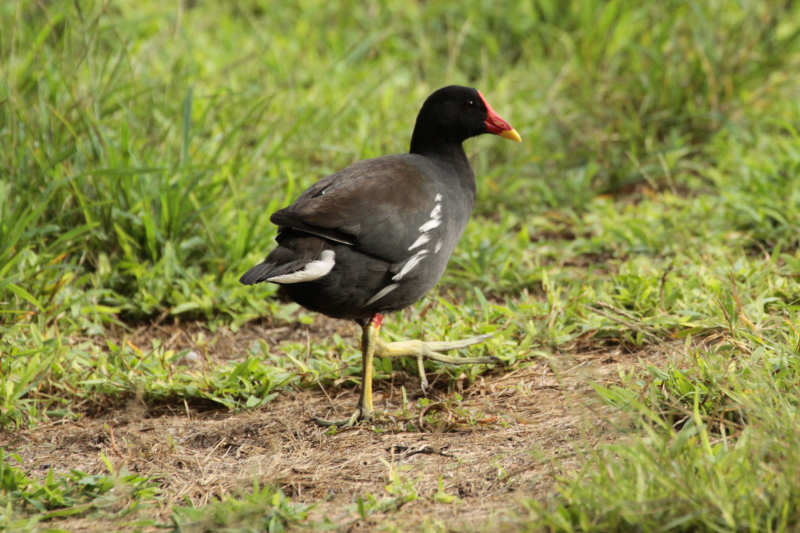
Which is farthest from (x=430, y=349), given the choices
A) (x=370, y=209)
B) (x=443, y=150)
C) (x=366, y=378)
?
(x=443, y=150)

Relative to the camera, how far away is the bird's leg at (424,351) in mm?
3441

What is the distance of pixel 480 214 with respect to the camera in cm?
517

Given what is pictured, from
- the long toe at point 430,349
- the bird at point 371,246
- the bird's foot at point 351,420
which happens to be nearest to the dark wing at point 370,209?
the bird at point 371,246

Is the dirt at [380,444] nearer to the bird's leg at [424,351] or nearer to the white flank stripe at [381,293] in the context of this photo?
the bird's leg at [424,351]

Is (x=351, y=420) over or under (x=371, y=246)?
under

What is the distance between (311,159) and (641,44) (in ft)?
7.50

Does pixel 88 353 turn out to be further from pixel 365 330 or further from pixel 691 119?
pixel 691 119

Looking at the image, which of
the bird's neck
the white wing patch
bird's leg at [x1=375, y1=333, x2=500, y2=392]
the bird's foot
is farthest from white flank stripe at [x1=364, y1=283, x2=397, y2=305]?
the bird's neck

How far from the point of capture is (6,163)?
4.21 metres

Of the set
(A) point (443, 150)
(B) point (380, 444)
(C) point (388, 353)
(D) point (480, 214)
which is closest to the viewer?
(B) point (380, 444)

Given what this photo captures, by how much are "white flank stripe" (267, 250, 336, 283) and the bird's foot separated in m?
0.53

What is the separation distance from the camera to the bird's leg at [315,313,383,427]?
3.22 meters

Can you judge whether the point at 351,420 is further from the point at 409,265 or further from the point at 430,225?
the point at 430,225

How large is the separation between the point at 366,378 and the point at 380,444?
0.31 metres
